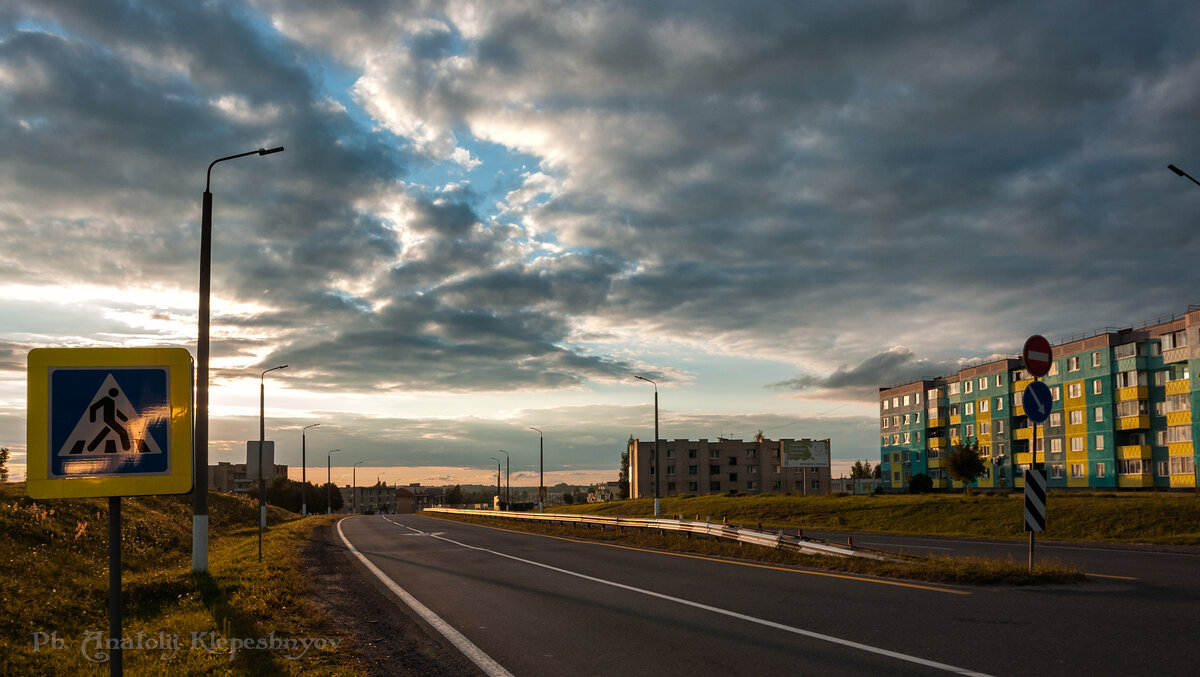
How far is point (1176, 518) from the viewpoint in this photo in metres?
29.1

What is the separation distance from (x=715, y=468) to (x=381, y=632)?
441 feet

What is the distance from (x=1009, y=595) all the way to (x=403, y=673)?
884 cm

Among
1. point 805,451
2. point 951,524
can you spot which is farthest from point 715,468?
point 951,524

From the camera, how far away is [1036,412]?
46.5 ft

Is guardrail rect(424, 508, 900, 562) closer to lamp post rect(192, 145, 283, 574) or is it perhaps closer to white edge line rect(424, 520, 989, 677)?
white edge line rect(424, 520, 989, 677)

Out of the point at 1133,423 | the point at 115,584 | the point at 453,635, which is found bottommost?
the point at 453,635

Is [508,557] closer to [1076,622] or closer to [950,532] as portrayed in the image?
[1076,622]

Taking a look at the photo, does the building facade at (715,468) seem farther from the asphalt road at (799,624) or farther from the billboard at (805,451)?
the asphalt road at (799,624)

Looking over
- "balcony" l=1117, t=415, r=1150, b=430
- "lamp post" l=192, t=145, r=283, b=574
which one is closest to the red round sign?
"lamp post" l=192, t=145, r=283, b=574

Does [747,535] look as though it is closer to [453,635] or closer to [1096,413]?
[453,635]

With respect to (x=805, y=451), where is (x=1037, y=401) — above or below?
above

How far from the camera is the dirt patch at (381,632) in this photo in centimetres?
792

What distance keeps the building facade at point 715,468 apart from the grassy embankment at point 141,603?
394 ft

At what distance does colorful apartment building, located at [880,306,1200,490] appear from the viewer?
62.3m
